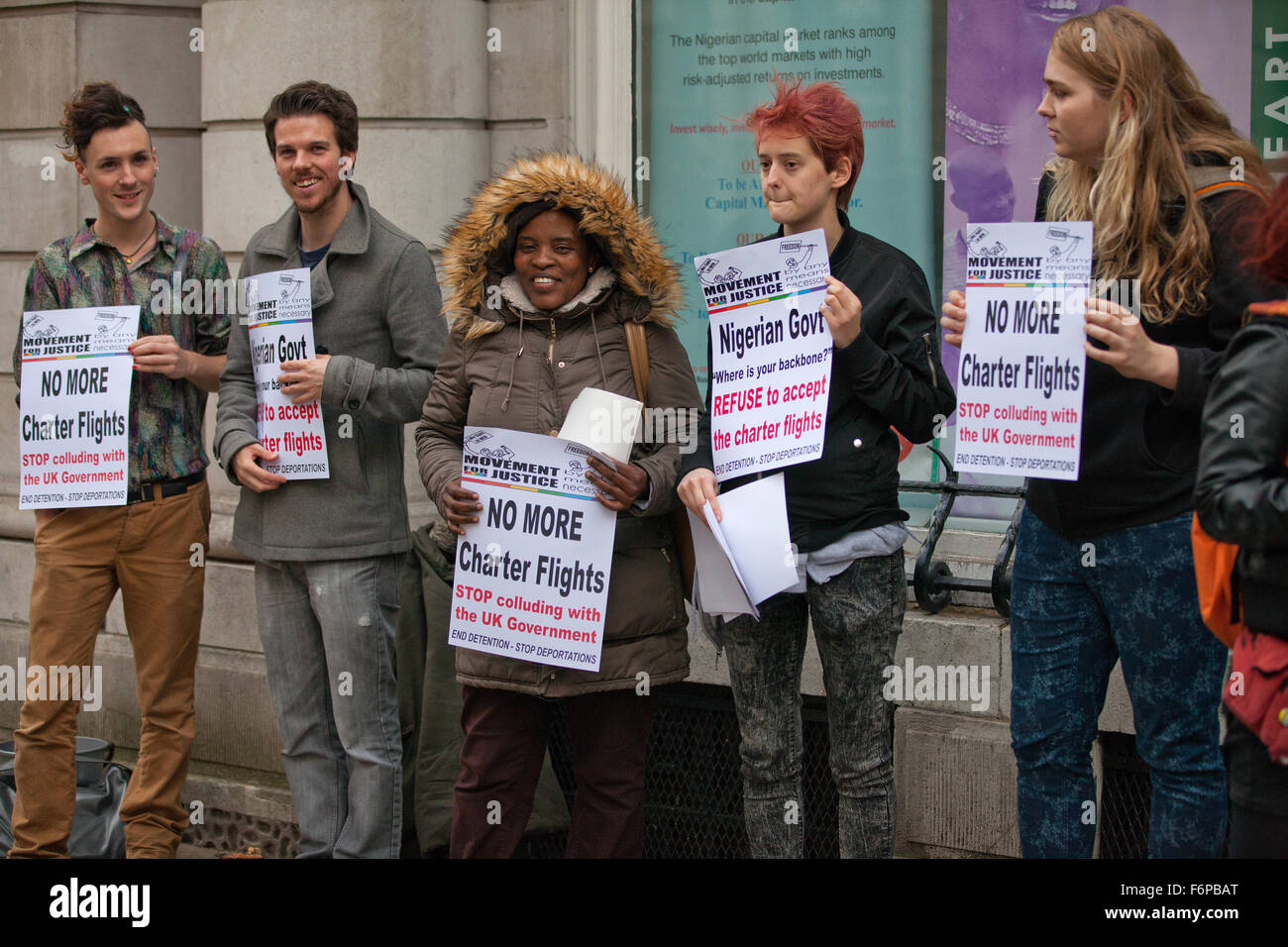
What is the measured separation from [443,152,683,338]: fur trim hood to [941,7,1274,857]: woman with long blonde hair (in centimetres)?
113

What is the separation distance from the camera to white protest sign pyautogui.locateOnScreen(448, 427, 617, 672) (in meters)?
4.08

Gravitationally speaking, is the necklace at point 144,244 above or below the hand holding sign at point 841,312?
above

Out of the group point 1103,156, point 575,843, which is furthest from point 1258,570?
point 575,843

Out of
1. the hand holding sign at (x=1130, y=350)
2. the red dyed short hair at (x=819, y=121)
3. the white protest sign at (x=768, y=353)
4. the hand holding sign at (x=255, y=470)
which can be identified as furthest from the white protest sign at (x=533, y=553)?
the hand holding sign at (x=1130, y=350)

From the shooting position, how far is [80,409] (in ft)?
16.5

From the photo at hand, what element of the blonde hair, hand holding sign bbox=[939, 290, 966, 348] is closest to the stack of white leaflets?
hand holding sign bbox=[939, 290, 966, 348]

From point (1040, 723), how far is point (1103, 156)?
1.35 metres

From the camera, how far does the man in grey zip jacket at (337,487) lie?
4688mm

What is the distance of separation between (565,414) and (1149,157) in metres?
1.60

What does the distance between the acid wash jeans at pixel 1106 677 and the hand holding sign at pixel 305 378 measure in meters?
2.09

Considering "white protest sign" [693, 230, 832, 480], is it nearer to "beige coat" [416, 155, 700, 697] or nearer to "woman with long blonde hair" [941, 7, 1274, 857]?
"beige coat" [416, 155, 700, 697]

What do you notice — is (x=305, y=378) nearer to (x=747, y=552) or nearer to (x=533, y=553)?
(x=533, y=553)
